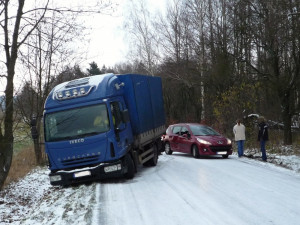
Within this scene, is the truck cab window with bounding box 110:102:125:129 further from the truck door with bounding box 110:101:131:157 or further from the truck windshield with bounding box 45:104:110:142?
the truck windshield with bounding box 45:104:110:142

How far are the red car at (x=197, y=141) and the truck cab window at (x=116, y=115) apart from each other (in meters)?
6.24

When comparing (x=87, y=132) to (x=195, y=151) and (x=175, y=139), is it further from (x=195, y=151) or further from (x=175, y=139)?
(x=175, y=139)

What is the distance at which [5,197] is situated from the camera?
11844 mm

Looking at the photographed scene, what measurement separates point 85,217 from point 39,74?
44.4 feet

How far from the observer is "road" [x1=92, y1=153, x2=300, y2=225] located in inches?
242

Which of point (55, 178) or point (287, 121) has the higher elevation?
point (287, 121)

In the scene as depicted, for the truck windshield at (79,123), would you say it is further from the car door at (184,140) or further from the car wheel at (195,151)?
the car door at (184,140)

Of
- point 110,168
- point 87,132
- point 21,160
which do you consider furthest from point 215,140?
point 21,160

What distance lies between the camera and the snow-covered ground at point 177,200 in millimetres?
6254

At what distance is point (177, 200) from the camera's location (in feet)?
24.8

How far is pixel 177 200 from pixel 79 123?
406cm

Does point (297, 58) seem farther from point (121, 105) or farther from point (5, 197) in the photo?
point (5, 197)

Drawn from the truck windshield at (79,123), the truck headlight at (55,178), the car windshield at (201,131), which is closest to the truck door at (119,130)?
the truck windshield at (79,123)

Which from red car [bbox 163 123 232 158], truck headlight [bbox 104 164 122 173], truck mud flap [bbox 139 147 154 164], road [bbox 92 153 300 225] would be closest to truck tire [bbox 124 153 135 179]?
road [bbox 92 153 300 225]
